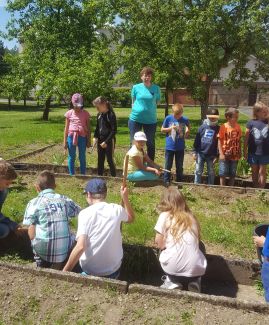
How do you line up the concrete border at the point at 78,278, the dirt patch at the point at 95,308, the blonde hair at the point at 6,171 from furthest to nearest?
the blonde hair at the point at 6,171
the concrete border at the point at 78,278
the dirt patch at the point at 95,308

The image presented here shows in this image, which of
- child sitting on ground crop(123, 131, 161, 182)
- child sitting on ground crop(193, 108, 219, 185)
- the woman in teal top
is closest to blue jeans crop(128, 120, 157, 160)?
the woman in teal top

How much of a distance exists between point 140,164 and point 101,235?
124 inches

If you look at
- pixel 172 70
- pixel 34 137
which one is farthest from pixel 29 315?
pixel 172 70

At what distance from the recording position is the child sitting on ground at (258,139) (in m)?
6.96

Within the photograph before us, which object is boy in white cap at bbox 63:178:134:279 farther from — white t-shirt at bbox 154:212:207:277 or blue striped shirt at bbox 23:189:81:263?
white t-shirt at bbox 154:212:207:277

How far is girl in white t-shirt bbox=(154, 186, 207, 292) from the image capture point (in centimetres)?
359

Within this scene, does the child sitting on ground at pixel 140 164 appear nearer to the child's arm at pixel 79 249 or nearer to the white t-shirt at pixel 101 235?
the white t-shirt at pixel 101 235

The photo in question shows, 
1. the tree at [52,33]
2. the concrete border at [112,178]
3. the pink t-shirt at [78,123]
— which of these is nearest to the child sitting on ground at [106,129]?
the pink t-shirt at [78,123]

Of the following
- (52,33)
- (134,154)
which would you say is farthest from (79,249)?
(52,33)

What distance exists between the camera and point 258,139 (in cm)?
699

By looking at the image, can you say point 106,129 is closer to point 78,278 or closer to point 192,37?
point 78,278

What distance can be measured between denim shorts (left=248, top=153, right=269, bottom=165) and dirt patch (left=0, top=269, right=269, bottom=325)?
4228 mm

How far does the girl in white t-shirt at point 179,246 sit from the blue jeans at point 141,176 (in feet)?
10.4

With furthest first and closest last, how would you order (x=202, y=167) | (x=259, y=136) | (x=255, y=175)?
(x=202, y=167) < (x=255, y=175) < (x=259, y=136)
